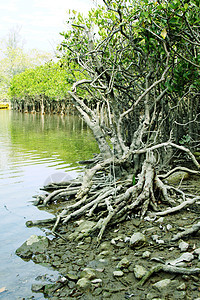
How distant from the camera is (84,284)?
167 inches

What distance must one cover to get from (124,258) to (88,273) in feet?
2.04

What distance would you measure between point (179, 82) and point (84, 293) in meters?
5.89

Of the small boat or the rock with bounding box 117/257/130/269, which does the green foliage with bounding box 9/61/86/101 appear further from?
the rock with bounding box 117/257/130/269

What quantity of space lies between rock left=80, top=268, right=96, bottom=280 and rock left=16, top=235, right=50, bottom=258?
4.33ft

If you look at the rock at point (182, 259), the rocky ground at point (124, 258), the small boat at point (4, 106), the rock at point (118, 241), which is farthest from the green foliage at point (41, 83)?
the rock at point (182, 259)

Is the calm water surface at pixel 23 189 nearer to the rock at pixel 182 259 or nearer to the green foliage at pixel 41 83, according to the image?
the rock at pixel 182 259

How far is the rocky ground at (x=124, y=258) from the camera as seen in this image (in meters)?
3.95

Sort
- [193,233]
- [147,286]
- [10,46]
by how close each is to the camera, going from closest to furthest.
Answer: [147,286]
[193,233]
[10,46]

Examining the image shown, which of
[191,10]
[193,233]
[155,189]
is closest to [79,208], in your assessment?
[155,189]

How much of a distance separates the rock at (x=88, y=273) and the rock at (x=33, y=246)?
1320 millimetres

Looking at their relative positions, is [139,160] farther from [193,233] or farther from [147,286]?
[147,286]

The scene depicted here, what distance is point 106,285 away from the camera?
165 inches

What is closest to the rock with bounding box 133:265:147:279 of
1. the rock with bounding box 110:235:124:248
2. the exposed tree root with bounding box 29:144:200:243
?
the rock with bounding box 110:235:124:248

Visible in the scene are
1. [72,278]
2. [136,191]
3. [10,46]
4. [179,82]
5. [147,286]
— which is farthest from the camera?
[10,46]
